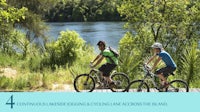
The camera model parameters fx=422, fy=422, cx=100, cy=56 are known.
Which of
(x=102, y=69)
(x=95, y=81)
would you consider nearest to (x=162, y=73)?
(x=102, y=69)

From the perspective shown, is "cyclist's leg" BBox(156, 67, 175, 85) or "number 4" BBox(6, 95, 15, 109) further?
"cyclist's leg" BBox(156, 67, 175, 85)

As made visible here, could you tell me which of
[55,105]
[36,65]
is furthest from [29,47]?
[55,105]

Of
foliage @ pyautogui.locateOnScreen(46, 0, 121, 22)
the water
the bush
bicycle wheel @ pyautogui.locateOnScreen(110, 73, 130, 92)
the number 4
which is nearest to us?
the number 4

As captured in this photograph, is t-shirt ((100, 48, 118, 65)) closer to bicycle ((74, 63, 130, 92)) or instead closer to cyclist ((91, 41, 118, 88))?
cyclist ((91, 41, 118, 88))

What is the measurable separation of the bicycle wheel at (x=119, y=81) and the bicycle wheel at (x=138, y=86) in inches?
6.4

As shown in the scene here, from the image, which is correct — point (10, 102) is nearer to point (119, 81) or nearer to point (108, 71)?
point (108, 71)

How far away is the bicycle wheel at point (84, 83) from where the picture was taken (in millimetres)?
9367

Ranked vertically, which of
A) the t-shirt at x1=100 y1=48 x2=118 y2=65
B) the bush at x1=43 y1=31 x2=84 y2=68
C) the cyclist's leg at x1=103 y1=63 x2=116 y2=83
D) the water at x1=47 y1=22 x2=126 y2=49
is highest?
the t-shirt at x1=100 y1=48 x2=118 y2=65

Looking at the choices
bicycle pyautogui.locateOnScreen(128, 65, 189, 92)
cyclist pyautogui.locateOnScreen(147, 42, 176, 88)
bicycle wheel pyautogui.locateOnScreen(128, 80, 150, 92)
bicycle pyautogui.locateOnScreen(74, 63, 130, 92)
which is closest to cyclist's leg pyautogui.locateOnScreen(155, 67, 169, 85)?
cyclist pyautogui.locateOnScreen(147, 42, 176, 88)

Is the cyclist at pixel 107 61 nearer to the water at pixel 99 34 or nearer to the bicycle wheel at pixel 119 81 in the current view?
the bicycle wheel at pixel 119 81

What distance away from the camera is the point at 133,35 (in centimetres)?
1521

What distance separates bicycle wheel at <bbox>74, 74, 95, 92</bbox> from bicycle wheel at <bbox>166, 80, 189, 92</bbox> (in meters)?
1.70

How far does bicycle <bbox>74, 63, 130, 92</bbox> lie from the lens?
934 cm

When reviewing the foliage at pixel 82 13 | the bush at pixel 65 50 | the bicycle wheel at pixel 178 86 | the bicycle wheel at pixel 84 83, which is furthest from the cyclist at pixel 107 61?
the foliage at pixel 82 13
